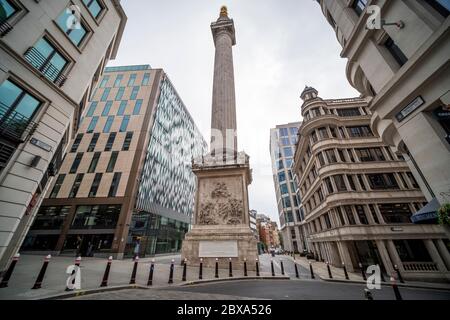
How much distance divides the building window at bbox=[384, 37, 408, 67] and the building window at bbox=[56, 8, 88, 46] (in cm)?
1610

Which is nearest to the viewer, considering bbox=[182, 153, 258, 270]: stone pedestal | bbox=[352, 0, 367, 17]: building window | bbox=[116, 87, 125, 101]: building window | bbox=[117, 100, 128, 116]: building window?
bbox=[352, 0, 367, 17]: building window

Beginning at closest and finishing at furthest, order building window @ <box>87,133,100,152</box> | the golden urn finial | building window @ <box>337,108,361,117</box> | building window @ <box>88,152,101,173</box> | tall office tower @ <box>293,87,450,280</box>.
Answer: tall office tower @ <box>293,87,450,280</box>
building window @ <box>337,108,361,117</box>
building window @ <box>88,152,101,173</box>
the golden urn finial
building window @ <box>87,133,100,152</box>

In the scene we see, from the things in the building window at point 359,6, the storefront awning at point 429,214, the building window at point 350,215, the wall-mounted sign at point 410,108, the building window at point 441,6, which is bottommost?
the storefront awning at point 429,214

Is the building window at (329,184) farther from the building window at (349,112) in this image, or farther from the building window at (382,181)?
the building window at (349,112)

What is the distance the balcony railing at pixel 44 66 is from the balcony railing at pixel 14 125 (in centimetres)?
234

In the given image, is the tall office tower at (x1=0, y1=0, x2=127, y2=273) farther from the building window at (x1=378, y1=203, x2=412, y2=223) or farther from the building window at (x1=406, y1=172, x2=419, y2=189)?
the building window at (x1=406, y1=172, x2=419, y2=189)

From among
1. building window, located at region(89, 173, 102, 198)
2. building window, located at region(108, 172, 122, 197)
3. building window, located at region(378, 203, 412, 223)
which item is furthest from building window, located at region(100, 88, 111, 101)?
building window, located at region(378, 203, 412, 223)

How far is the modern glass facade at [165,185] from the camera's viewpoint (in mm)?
29531

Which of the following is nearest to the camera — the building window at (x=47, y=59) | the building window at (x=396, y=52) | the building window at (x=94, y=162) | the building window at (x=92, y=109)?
the building window at (x=396, y=52)

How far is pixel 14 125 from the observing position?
7.15 m

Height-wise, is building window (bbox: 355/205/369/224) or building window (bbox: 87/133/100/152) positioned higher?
building window (bbox: 87/133/100/152)

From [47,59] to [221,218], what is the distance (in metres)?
14.1

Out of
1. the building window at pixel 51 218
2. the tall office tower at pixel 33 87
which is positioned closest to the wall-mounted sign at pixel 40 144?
the tall office tower at pixel 33 87

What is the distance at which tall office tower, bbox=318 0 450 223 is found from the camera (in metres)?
5.67
